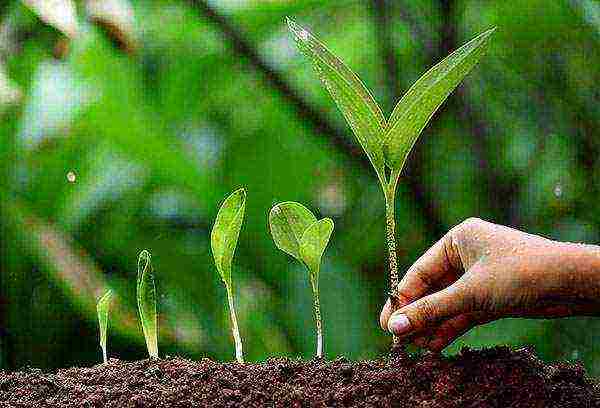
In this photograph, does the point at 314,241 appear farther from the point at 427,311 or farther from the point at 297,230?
the point at 427,311

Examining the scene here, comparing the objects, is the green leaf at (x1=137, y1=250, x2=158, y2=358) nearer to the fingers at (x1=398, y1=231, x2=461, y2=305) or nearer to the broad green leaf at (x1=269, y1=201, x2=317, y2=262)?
the broad green leaf at (x1=269, y1=201, x2=317, y2=262)

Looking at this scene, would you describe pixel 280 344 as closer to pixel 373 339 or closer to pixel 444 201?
pixel 373 339

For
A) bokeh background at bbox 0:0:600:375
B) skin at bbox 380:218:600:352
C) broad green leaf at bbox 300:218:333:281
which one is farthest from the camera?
bokeh background at bbox 0:0:600:375

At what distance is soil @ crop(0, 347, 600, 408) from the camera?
65 centimetres

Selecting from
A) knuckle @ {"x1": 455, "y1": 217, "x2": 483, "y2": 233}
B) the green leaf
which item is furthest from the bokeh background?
knuckle @ {"x1": 455, "y1": 217, "x2": 483, "y2": 233}

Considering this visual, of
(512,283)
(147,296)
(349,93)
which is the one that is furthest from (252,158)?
(512,283)

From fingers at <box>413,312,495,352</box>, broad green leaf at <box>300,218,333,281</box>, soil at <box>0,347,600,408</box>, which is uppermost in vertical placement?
broad green leaf at <box>300,218,333,281</box>

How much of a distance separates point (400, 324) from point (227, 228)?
21 cm

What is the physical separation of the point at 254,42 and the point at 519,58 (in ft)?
1.16

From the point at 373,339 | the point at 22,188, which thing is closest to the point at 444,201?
the point at 373,339

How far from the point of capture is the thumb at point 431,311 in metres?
0.65

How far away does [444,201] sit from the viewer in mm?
1146

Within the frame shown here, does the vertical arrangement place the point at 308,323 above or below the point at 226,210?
below

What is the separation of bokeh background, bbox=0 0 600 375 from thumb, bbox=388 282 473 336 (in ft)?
1.55
